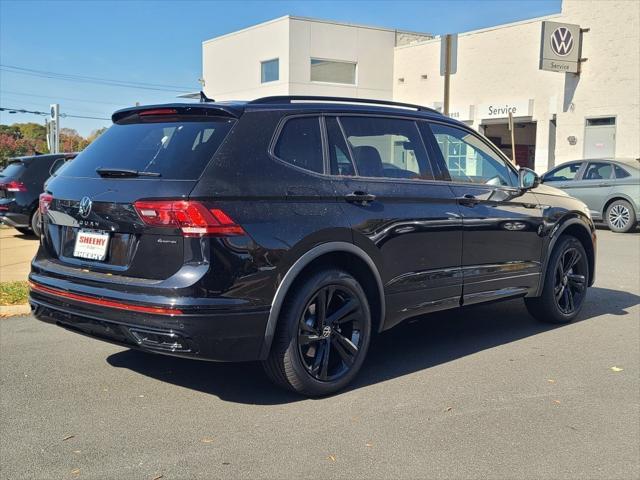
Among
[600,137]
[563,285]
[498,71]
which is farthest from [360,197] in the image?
[498,71]

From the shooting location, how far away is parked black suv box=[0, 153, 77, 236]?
11.8 meters

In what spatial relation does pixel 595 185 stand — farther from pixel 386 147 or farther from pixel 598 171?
pixel 386 147

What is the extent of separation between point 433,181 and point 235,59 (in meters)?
28.0

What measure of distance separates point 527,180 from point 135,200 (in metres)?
3.53

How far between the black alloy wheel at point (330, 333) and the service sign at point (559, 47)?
62.0 feet

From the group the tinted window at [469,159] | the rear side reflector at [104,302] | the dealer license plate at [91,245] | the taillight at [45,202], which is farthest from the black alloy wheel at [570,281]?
the taillight at [45,202]

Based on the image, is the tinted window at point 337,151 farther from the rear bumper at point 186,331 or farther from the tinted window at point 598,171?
the tinted window at point 598,171

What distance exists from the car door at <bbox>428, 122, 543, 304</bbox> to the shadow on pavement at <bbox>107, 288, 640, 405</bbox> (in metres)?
0.50

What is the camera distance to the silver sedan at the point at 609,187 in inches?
581

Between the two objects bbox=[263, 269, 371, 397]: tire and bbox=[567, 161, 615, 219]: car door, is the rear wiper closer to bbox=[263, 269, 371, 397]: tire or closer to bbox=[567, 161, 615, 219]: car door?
bbox=[263, 269, 371, 397]: tire

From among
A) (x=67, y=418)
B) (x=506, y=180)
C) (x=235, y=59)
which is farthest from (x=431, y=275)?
(x=235, y=59)

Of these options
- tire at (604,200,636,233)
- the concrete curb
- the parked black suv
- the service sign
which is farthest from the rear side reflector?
the service sign

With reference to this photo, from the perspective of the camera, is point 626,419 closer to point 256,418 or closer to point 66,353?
point 256,418

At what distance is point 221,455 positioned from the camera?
3469mm
